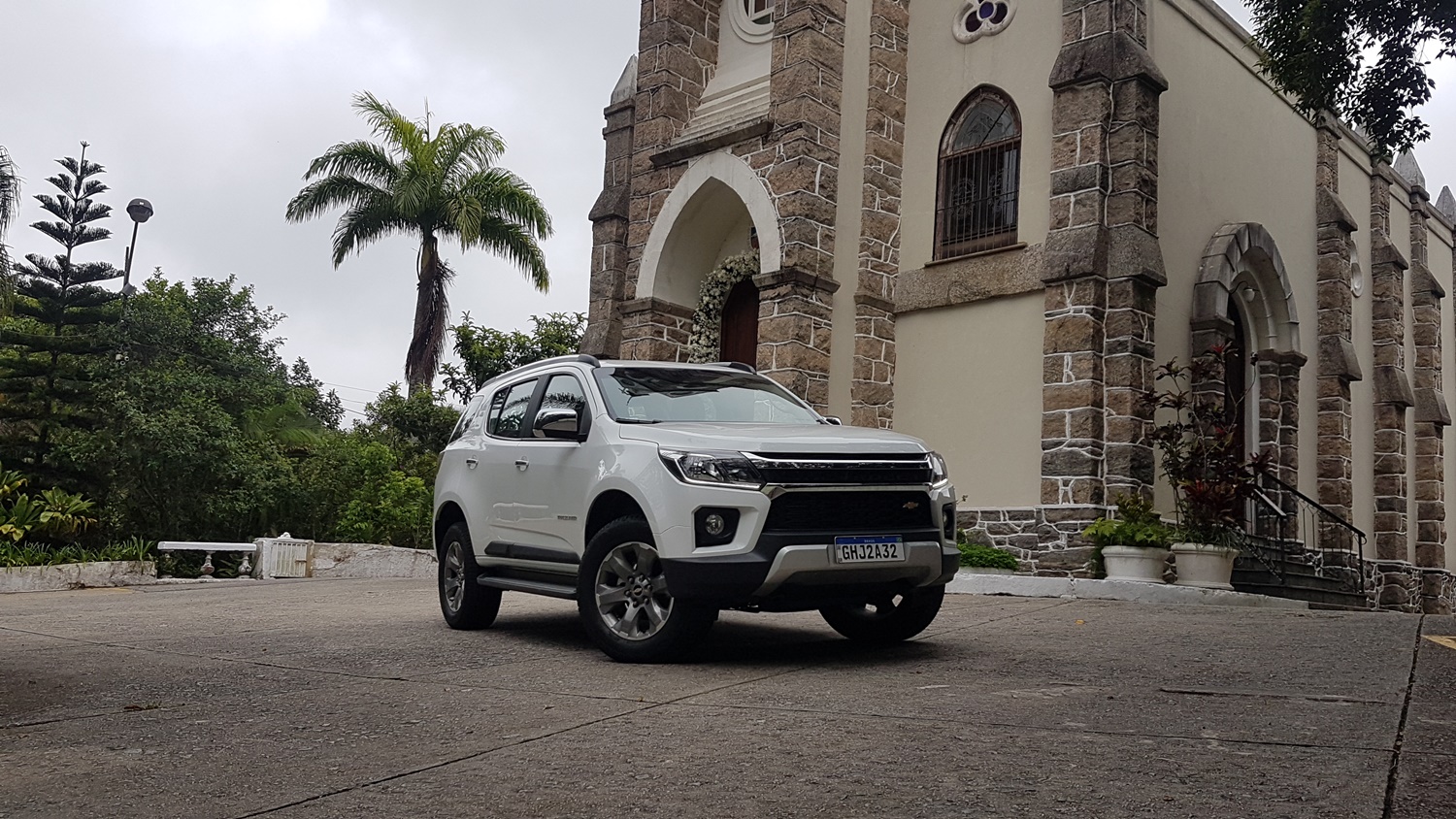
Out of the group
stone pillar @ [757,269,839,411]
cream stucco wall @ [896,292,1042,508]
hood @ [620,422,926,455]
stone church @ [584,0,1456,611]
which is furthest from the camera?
stone pillar @ [757,269,839,411]

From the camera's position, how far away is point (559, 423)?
23.8 ft

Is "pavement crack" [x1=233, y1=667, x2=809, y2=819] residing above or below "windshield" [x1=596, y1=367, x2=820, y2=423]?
below

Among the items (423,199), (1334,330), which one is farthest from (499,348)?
(1334,330)

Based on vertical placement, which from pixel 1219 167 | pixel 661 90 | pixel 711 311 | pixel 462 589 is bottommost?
pixel 462 589

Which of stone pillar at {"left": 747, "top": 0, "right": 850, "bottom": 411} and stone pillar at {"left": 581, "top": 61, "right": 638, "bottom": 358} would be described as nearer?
stone pillar at {"left": 747, "top": 0, "right": 850, "bottom": 411}

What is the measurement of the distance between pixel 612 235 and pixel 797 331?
459 cm

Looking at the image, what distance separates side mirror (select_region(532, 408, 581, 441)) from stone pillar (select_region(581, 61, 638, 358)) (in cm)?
1079

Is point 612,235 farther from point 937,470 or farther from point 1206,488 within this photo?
point 937,470

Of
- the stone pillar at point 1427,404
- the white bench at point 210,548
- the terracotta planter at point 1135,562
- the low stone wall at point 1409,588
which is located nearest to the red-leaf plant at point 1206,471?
the terracotta planter at point 1135,562

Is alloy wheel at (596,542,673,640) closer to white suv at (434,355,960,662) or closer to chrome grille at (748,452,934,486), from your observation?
white suv at (434,355,960,662)

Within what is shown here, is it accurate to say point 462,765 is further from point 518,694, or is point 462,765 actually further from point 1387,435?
point 1387,435

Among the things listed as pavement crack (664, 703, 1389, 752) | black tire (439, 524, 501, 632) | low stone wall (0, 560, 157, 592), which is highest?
black tire (439, 524, 501, 632)

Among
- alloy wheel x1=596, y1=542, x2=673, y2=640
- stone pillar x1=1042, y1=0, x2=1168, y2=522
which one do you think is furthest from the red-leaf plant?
alloy wheel x1=596, y1=542, x2=673, y2=640

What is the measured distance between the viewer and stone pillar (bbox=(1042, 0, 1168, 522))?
13.7 metres
